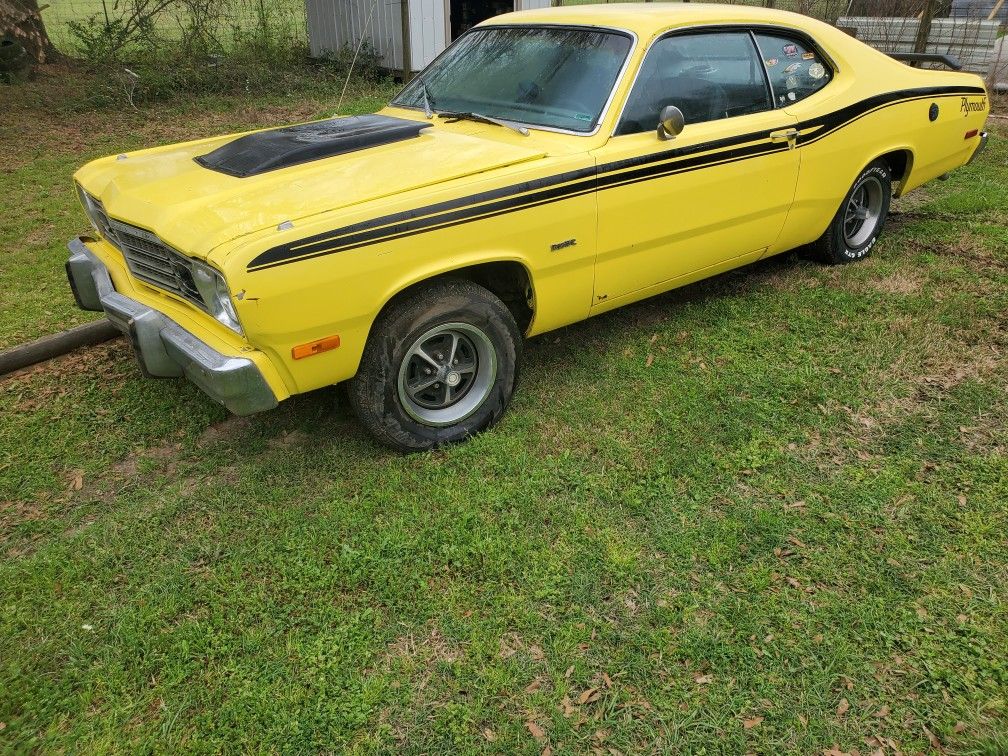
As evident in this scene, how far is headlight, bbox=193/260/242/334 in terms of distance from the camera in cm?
278

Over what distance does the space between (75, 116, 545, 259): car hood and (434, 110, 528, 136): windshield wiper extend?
0.59 feet

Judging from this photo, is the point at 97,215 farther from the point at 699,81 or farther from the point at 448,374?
the point at 699,81

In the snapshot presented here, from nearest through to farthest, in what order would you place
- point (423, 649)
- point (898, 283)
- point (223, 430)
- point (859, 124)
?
point (423, 649) < point (223, 430) < point (859, 124) < point (898, 283)

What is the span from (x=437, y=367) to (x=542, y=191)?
0.92 metres

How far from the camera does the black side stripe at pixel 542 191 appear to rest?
2.80 metres

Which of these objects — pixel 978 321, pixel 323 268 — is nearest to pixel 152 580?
pixel 323 268

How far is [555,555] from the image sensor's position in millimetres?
2904

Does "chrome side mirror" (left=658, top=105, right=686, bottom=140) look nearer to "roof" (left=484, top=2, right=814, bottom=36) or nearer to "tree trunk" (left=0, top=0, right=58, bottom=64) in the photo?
"roof" (left=484, top=2, right=814, bottom=36)

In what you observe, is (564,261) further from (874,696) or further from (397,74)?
(397,74)

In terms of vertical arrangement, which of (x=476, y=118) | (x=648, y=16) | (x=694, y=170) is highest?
(x=648, y=16)

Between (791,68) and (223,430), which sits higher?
(791,68)

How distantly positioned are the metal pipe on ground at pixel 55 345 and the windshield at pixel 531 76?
223cm

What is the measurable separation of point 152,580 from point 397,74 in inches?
375

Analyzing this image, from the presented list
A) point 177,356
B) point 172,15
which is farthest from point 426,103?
point 172,15
